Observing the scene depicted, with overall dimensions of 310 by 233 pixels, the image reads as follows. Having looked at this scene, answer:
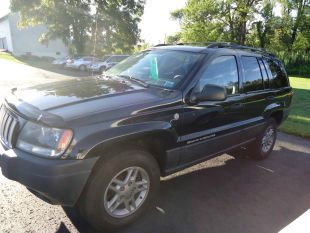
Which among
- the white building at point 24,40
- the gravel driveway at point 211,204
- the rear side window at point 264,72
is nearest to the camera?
the gravel driveway at point 211,204

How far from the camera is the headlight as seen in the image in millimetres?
2910

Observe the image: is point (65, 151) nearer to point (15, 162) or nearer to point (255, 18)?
point (15, 162)

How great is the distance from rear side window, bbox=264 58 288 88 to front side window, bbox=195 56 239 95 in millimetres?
1265

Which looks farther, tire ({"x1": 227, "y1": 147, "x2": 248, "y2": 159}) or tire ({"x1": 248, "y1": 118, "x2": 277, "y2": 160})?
tire ({"x1": 227, "y1": 147, "x2": 248, "y2": 159})

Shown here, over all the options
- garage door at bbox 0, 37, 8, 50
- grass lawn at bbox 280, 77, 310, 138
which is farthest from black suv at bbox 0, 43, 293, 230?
garage door at bbox 0, 37, 8, 50

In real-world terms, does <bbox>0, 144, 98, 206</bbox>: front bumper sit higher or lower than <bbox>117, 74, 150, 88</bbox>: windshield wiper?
lower

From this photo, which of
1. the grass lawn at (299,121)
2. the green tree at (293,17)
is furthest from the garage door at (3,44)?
the grass lawn at (299,121)

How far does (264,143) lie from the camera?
5914mm

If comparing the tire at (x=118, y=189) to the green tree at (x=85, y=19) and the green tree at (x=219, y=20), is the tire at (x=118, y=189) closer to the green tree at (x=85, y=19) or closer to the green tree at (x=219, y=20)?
the green tree at (x=85, y=19)

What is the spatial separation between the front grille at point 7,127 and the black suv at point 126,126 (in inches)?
0.5

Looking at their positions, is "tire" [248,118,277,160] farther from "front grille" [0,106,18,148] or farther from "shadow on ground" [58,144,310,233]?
"front grille" [0,106,18,148]

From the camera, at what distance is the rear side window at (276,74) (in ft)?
18.6

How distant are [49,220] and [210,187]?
7.34 feet

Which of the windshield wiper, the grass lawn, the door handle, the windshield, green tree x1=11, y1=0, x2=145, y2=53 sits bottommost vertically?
the grass lawn
